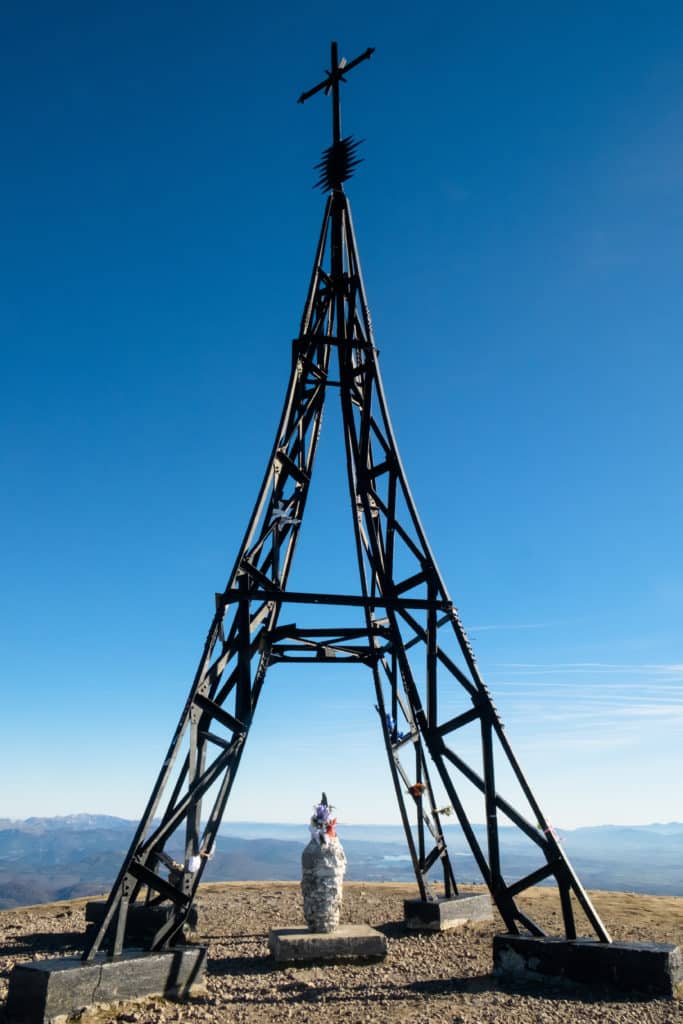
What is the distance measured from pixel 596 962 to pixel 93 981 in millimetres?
7138

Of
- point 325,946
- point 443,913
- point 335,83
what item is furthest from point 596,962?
point 335,83

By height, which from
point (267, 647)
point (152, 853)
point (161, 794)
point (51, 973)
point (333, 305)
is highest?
point (333, 305)

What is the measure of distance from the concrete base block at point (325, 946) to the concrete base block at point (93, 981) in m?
2.07

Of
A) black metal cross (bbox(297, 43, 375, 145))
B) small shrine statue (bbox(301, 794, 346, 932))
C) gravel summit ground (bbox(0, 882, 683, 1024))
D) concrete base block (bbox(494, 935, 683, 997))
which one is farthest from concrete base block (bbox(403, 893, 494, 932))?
black metal cross (bbox(297, 43, 375, 145))

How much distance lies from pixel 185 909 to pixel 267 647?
Answer: 22.1ft

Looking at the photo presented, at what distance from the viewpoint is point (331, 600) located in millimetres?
14273

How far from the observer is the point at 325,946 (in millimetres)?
12625

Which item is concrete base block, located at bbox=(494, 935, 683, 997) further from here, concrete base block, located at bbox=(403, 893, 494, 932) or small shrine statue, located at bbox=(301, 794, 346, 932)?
concrete base block, located at bbox=(403, 893, 494, 932)

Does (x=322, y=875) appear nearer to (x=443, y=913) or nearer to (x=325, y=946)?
(x=325, y=946)

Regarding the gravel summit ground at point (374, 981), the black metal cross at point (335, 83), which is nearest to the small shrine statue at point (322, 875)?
the gravel summit ground at point (374, 981)

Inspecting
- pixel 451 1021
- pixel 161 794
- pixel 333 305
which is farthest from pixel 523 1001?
pixel 333 305

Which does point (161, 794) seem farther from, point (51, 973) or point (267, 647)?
point (267, 647)

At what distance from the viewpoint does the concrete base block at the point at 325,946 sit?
1255cm

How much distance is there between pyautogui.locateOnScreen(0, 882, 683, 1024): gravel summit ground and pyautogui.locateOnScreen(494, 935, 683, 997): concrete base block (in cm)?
21
